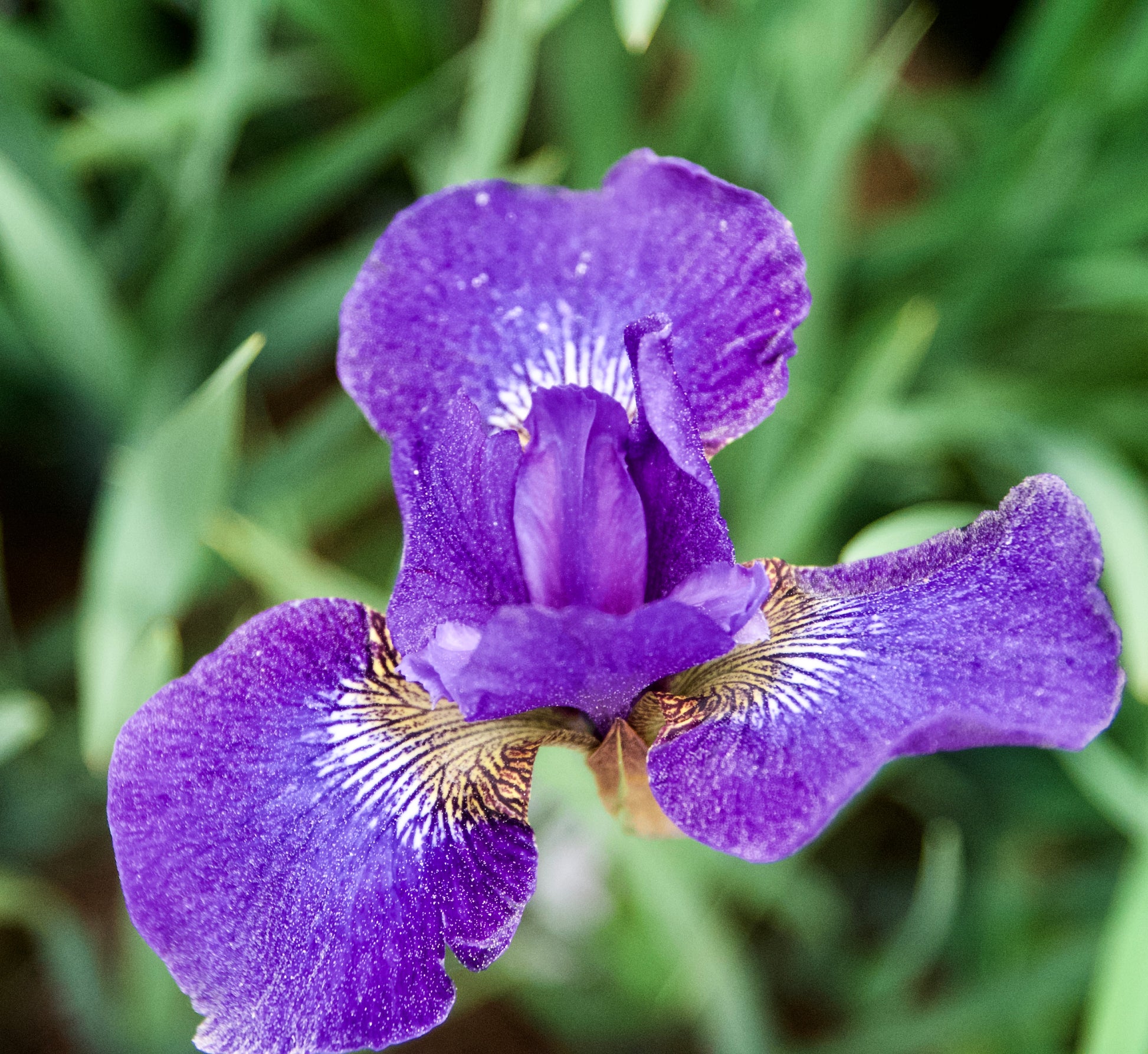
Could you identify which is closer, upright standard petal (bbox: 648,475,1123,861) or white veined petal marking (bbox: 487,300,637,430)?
upright standard petal (bbox: 648,475,1123,861)

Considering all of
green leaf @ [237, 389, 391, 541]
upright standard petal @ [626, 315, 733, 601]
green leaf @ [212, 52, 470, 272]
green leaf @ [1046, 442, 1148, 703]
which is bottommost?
green leaf @ [1046, 442, 1148, 703]

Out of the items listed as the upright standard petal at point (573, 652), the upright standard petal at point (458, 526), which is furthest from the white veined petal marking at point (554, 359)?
the upright standard petal at point (573, 652)

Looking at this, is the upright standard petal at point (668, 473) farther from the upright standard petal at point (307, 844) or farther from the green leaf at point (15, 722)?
the green leaf at point (15, 722)

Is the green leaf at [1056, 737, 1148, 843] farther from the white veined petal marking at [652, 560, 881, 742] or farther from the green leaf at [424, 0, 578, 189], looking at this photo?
the green leaf at [424, 0, 578, 189]

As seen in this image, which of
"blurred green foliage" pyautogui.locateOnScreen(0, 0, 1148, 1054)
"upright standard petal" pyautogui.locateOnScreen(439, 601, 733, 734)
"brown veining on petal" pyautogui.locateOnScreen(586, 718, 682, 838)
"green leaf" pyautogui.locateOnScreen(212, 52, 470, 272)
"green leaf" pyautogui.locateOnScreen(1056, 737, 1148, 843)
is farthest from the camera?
"green leaf" pyautogui.locateOnScreen(212, 52, 470, 272)

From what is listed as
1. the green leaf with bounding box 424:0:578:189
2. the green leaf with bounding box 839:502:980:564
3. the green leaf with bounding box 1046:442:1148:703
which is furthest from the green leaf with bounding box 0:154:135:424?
the green leaf with bounding box 1046:442:1148:703

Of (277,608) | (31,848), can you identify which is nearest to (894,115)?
(277,608)

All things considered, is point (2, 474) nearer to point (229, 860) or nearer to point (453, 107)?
point (453, 107)
